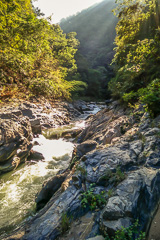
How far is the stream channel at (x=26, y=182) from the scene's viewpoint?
12.3 ft

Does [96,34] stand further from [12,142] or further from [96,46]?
[12,142]

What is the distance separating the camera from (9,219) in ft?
12.1

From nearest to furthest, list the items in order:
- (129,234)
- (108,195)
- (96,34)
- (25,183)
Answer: (129,234), (108,195), (25,183), (96,34)

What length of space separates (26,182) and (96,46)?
2800 inches

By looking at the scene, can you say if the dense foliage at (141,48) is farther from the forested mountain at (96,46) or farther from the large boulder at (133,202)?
the forested mountain at (96,46)

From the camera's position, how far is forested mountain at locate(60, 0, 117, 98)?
33.4m

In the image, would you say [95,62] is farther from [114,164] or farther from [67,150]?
[114,164]

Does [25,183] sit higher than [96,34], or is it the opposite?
[96,34]

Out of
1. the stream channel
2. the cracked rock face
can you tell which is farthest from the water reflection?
the cracked rock face

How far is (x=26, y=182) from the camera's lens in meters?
5.30

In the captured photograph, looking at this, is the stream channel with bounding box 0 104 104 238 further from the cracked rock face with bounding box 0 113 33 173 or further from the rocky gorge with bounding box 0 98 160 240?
the rocky gorge with bounding box 0 98 160 240

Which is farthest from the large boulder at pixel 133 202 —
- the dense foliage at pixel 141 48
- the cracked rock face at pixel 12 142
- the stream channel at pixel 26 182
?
the cracked rock face at pixel 12 142

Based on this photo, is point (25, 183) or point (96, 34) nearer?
point (25, 183)

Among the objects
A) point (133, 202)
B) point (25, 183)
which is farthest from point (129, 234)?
point (25, 183)
